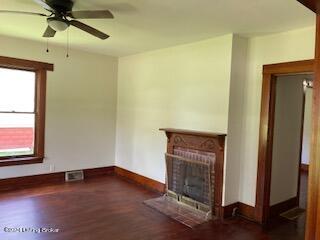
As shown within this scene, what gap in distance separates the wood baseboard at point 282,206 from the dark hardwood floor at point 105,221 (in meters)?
0.20

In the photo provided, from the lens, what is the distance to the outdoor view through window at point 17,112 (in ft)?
15.3

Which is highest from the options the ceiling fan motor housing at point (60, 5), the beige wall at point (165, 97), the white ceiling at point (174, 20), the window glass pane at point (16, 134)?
the white ceiling at point (174, 20)

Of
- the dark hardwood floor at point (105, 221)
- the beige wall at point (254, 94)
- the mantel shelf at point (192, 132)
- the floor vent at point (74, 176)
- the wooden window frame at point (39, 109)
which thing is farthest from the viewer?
the floor vent at point (74, 176)

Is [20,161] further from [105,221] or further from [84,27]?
[84,27]

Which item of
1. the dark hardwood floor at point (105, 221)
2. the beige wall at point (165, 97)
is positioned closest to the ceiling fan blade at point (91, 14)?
the beige wall at point (165, 97)

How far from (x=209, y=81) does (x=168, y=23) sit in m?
1.07

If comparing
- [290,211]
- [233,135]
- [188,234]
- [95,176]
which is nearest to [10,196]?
[95,176]

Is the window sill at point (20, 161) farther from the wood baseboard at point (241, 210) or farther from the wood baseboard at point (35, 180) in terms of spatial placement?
the wood baseboard at point (241, 210)

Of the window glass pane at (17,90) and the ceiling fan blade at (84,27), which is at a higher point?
the ceiling fan blade at (84,27)

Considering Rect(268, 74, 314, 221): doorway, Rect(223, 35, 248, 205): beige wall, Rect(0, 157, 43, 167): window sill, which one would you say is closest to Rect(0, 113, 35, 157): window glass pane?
Rect(0, 157, 43, 167): window sill

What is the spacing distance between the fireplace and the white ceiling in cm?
141

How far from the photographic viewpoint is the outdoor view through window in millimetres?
4664

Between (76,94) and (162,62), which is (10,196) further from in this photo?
(162,62)

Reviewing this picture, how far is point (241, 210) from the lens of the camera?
3.92 meters
